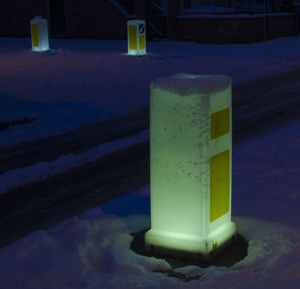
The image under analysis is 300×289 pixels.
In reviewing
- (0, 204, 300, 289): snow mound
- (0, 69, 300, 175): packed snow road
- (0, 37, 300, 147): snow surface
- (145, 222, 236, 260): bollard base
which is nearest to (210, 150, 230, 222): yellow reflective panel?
(145, 222, 236, 260): bollard base

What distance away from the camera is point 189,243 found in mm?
4211

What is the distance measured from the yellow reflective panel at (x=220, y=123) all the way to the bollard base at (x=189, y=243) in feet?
2.28

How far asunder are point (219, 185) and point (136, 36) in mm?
16002

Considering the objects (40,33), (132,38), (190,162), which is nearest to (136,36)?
(132,38)

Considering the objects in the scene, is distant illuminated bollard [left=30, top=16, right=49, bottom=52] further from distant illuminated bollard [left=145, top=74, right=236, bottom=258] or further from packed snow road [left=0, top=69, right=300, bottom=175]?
distant illuminated bollard [left=145, top=74, right=236, bottom=258]

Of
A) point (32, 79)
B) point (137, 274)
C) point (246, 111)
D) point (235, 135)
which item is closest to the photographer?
point (137, 274)

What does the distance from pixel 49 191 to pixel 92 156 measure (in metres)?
1.54

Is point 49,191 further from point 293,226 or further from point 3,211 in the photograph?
point 293,226

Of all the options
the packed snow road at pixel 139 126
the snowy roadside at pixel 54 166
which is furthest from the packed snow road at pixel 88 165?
the snowy roadside at pixel 54 166

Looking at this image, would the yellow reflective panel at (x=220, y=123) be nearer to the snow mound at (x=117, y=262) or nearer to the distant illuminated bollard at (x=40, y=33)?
the snow mound at (x=117, y=262)

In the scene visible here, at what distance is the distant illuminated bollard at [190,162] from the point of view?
13.3 feet

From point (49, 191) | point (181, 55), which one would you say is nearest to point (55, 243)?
point (49, 191)

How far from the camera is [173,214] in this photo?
4.23m

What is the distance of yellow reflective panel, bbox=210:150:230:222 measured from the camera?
414 centimetres
